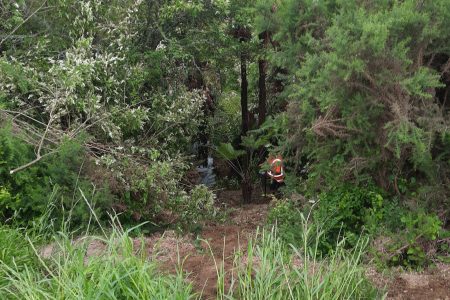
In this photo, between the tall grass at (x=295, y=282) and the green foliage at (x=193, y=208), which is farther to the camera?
the green foliage at (x=193, y=208)

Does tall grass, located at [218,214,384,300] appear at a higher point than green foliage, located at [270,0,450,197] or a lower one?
lower

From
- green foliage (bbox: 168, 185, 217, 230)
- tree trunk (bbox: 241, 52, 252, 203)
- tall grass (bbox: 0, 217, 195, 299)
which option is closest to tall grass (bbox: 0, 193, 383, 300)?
tall grass (bbox: 0, 217, 195, 299)

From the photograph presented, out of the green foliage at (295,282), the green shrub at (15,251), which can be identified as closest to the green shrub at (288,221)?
the green foliage at (295,282)

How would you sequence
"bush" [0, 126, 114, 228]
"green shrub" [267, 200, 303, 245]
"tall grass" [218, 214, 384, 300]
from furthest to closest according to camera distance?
"green shrub" [267, 200, 303, 245], "bush" [0, 126, 114, 228], "tall grass" [218, 214, 384, 300]

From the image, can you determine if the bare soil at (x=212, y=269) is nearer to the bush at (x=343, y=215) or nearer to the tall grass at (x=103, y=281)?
the tall grass at (x=103, y=281)

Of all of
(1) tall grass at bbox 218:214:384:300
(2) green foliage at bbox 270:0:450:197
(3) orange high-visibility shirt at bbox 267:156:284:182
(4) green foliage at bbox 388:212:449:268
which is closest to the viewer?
(1) tall grass at bbox 218:214:384:300

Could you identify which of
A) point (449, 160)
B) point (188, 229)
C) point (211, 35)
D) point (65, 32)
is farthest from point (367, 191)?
point (65, 32)

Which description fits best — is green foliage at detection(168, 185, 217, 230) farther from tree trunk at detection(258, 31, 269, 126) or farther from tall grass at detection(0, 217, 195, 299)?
tall grass at detection(0, 217, 195, 299)

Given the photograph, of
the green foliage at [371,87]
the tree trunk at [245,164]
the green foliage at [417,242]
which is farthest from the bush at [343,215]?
the tree trunk at [245,164]

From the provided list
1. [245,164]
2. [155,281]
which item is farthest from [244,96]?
[155,281]

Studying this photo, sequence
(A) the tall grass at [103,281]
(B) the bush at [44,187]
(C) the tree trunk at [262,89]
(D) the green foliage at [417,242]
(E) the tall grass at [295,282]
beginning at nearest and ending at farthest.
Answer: (A) the tall grass at [103,281] → (E) the tall grass at [295,282] → (D) the green foliage at [417,242] → (B) the bush at [44,187] → (C) the tree trunk at [262,89]

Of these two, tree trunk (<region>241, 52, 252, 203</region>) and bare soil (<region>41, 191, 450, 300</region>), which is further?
tree trunk (<region>241, 52, 252, 203</region>)

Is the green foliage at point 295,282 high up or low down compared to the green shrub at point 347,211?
up

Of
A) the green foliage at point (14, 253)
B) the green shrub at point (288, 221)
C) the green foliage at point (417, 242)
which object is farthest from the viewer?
the green shrub at point (288, 221)
